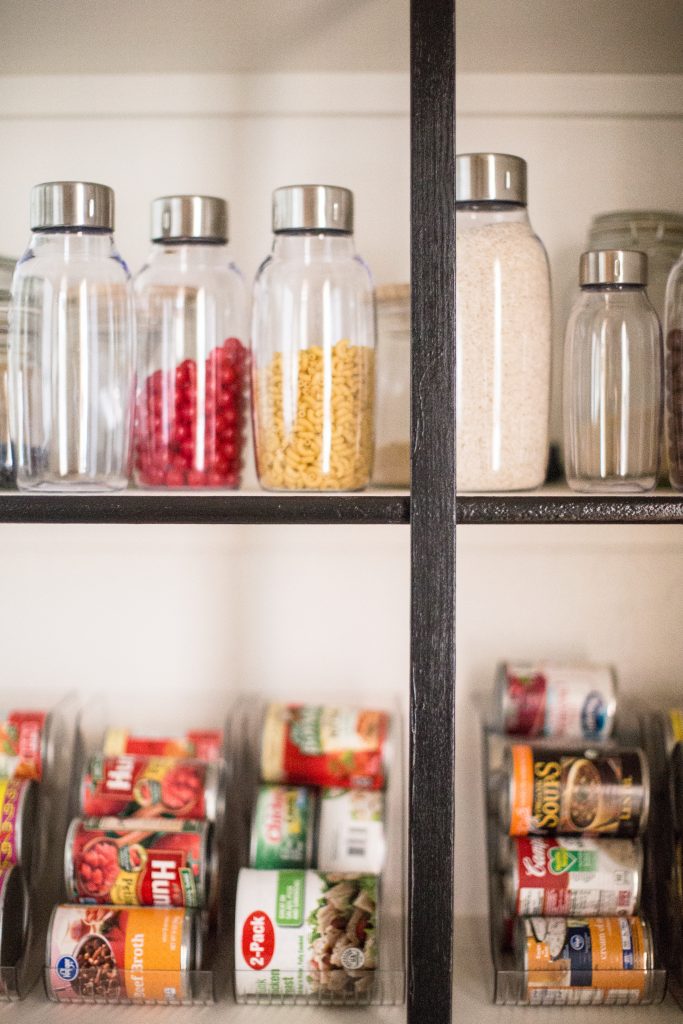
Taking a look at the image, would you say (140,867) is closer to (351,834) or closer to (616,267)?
(351,834)

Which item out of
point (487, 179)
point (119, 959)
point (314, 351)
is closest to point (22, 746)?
point (119, 959)

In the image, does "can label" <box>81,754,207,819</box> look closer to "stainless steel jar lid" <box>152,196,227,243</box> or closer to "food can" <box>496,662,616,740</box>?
"food can" <box>496,662,616,740</box>

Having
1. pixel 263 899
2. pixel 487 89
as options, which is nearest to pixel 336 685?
pixel 263 899

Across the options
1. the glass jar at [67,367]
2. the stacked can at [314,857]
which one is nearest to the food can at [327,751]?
the stacked can at [314,857]

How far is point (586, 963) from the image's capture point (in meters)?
0.91

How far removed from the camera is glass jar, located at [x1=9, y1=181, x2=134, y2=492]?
915mm

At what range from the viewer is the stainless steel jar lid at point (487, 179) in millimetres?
901

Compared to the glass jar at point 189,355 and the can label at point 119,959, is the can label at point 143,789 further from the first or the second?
the glass jar at point 189,355

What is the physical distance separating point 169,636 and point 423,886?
49cm

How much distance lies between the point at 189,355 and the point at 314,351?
0.12 meters

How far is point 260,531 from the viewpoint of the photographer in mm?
1175

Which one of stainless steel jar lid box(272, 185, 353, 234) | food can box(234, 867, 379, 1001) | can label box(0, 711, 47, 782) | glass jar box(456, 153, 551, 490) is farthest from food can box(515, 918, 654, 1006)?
stainless steel jar lid box(272, 185, 353, 234)

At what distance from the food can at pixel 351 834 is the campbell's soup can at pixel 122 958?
0.49 feet

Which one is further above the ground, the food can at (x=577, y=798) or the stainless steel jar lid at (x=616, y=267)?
the stainless steel jar lid at (x=616, y=267)
